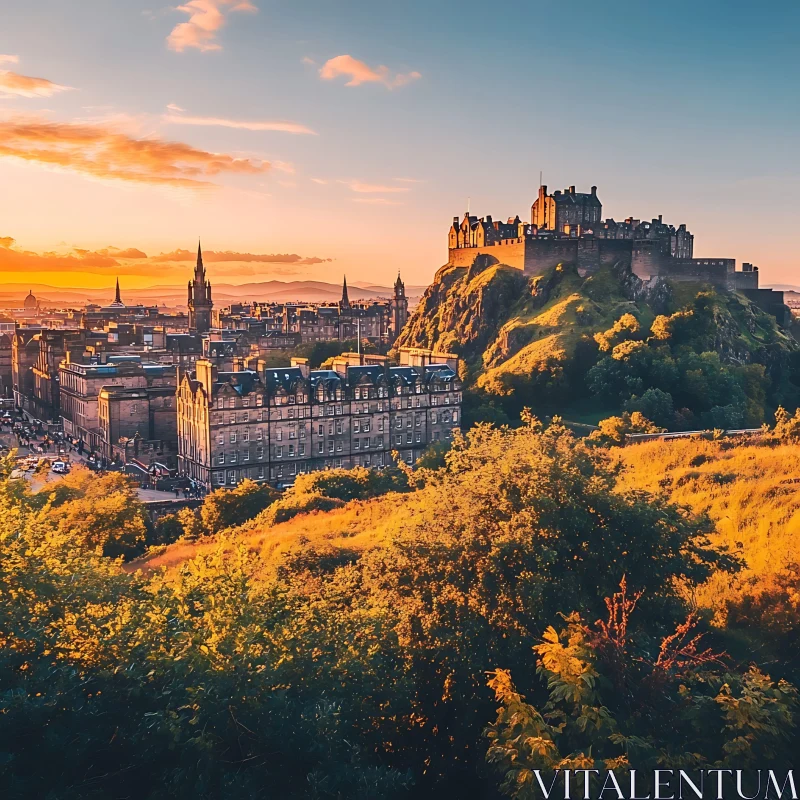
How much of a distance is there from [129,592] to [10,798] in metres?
4.78

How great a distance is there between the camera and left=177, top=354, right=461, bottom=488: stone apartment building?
53.7 m

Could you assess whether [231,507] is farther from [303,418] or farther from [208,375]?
[303,418]

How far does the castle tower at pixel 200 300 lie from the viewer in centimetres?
11250

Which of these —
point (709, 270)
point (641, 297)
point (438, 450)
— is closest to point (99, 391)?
point (438, 450)

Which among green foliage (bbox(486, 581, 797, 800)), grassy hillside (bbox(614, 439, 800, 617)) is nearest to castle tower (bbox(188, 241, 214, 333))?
grassy hillside (bbox(614, 439, 800, 617))

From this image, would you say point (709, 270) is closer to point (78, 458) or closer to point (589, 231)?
point (589, 231)

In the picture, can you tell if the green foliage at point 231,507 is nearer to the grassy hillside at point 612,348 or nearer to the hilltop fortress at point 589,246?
the grassy hillside at point 612,348

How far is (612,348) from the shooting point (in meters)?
64.7

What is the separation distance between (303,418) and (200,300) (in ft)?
205

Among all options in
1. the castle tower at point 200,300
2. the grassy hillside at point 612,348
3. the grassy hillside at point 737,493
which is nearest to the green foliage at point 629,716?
the grassy hillside at point 737,493

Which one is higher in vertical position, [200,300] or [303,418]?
[200,300]

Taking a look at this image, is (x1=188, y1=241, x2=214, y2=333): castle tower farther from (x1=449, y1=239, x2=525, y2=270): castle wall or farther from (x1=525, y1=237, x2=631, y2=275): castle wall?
(x1=525, y1=237, x2=631, y2=275): castle wall

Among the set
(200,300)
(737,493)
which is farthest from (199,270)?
(737,493)

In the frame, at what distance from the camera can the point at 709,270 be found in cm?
7744
